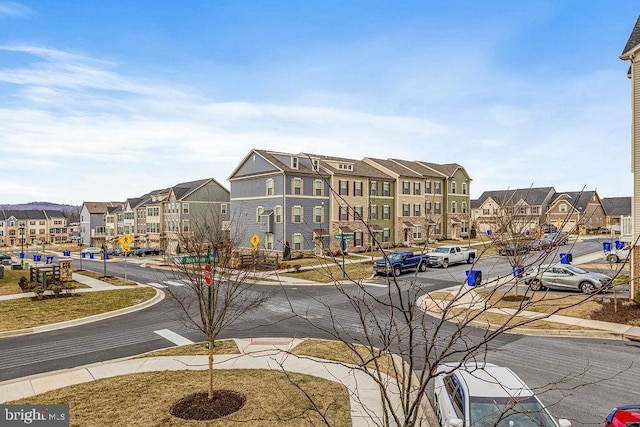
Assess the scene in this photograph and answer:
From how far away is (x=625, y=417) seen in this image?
7.11 meters

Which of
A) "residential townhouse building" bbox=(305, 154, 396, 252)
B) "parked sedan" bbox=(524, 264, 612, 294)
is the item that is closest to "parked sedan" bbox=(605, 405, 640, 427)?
"parked sedan" bbox=(524, 264, 612, 294)

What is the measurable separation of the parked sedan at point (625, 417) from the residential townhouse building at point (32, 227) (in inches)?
5152

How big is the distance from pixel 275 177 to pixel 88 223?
68.6m

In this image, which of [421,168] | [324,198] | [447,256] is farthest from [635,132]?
[421,168]

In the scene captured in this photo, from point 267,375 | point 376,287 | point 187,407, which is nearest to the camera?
point 187,407

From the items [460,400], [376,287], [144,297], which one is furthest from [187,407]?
[376,287]

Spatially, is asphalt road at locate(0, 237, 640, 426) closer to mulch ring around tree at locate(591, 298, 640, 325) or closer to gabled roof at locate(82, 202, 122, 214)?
mulch ring around tree at locate(591, 298, 640, 325)

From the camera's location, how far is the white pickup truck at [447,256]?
3400 centimetres

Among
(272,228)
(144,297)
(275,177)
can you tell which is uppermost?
(275,177)

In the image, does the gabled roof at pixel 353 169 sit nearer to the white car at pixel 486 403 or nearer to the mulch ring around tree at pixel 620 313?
the mulch ring around tree at pixel 620 313

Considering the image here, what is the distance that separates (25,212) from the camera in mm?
116688

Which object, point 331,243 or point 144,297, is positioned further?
point 331,243

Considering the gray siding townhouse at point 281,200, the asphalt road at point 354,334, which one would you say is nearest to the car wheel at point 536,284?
the asphalt road at point 354,334

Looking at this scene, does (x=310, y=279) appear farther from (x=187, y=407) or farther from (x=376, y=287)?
(x=187, y=407)
